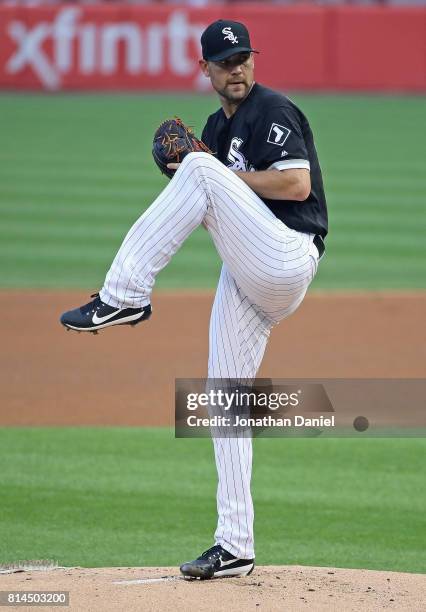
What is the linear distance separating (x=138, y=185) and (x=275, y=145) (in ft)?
38.1

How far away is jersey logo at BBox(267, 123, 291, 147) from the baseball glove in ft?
0.84

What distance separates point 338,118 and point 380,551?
1580 centimetres

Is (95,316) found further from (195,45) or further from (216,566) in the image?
(195,45)

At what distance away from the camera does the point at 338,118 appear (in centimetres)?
2070

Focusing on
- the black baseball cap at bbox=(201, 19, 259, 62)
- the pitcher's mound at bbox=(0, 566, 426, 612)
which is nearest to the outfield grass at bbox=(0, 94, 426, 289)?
the pitcher's mound at bbox=(0, 566, 426, 612)

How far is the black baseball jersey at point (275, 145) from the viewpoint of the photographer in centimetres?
431

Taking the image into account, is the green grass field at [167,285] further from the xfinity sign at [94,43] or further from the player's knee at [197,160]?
the player's knee at [197,160]

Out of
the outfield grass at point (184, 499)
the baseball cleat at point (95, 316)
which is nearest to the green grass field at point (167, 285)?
the outfield grass at point (184, 499)

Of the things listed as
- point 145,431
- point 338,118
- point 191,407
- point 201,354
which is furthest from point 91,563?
point 338,118

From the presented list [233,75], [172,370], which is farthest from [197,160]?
[172,370]

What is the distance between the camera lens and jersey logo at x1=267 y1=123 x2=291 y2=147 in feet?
14.1

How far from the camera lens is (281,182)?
4270 millimetres

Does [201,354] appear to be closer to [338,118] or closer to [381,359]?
[381,359]

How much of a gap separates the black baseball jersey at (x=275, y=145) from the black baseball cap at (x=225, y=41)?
20 centimetres
